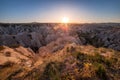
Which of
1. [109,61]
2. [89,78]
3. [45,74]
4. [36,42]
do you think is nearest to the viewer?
[89,78]

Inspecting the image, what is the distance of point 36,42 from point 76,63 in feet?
139

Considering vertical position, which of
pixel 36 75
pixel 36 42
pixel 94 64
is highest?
pixel 94 64

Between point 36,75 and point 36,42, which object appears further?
point 36,42

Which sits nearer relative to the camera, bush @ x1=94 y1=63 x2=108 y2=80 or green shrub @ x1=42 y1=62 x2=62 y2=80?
bush @ x1=94 y1=63 x2=108 y2=80

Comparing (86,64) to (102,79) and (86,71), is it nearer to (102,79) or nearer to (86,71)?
(86,71)

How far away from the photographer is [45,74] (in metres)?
7.94

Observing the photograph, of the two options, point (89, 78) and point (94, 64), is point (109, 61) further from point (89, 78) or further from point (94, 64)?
point (89, 78)

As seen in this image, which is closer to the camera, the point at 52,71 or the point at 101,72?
the point at 101,72

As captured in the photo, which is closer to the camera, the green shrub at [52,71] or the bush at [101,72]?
the bush at [101,72]

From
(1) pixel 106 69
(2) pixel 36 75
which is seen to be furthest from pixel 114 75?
(2) pixel 36 75

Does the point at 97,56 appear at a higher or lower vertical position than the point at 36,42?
higher

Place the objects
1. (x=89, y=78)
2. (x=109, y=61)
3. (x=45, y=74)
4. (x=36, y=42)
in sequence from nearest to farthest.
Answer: (x=89, y=78)
(x=45, y=74)
(x=109, y=61)
(x=36, y=42)

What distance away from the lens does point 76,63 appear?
8.35 meters

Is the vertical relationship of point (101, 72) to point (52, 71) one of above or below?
above
